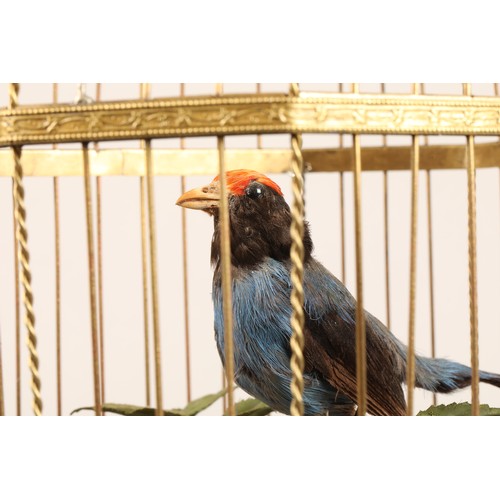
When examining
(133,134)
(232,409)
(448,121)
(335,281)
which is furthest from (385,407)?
(133,134)

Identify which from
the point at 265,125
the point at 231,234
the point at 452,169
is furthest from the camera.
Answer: the point at 452,169

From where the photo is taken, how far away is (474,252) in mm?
1095

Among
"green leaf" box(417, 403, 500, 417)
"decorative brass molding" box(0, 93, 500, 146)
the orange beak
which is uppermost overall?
"decorative brass molding" box(0, 93, 500, 146)

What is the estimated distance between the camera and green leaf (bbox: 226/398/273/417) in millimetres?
1363

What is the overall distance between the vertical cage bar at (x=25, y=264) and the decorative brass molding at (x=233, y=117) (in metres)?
0.03

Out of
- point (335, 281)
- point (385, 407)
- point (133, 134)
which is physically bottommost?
point (385, 407)

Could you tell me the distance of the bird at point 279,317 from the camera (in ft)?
3.96

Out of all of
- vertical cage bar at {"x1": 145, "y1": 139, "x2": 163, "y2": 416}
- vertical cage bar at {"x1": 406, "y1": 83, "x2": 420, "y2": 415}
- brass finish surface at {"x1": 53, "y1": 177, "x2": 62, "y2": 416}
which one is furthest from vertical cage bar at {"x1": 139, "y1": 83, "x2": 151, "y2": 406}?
vertical cage bar at {"x1": 406, "y1": 83, "x2": 420, "y2": 415}

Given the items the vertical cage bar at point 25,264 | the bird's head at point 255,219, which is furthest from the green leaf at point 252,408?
the vertical cage bar at point 25,264

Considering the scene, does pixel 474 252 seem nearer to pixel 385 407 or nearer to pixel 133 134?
pixel 385 407

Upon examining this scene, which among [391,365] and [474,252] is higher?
[474,252]

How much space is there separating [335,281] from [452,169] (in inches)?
10.8

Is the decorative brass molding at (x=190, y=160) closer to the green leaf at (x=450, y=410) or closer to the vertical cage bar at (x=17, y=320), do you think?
the vertical cage bar at (x=17, y=320)

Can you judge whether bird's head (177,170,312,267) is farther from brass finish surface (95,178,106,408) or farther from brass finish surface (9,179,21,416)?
brass finish surface (9,179,21,416)
